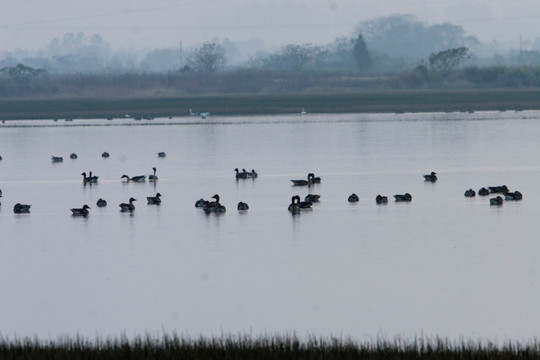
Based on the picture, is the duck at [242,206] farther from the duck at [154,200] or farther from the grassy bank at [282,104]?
the grassy bank at [282,104]

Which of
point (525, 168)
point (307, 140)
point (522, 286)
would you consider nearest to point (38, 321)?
point (522, 286)

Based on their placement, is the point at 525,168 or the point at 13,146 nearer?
the point at 525,168

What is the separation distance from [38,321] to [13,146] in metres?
39.8

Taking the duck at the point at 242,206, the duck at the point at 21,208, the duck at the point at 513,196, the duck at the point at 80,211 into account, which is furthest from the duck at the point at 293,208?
the duck at the point at 21,208

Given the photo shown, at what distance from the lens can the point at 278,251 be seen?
19.1 meters

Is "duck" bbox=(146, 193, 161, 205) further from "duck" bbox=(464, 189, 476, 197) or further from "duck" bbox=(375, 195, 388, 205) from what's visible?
"duck" bbox=(464, 189, 476, 197)

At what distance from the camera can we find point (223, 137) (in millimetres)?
55719

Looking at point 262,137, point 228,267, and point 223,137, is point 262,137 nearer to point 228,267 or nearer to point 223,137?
point 223,137

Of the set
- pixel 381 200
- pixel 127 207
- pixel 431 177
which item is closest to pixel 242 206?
pixel 127 207

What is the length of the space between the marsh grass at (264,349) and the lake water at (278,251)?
1.10 metres

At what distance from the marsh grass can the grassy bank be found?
6708 centimetres

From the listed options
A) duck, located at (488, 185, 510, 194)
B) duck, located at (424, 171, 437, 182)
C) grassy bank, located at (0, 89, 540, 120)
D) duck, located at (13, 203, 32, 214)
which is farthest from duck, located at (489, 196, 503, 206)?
grassy bank, located at (0, 89, 540, 120)

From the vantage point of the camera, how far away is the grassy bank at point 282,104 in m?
79.4

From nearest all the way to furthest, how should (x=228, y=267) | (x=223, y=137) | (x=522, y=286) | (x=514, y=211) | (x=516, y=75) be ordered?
(x=522, y=286), (x=228, y=267), (x=514, y=211), (x=223, y=137), (x=516, y=75)
